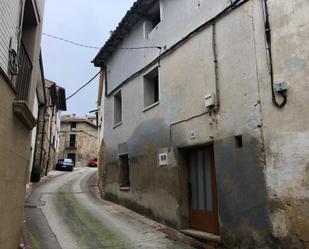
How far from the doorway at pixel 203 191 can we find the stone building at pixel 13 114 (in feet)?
12.0

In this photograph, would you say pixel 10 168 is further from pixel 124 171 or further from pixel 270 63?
pixel 124 171

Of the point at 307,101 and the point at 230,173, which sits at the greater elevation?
the point at 307,101

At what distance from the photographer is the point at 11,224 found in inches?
195

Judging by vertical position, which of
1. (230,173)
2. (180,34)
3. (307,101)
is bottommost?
(230,173)

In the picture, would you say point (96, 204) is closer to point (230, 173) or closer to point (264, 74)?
point (230, 173)

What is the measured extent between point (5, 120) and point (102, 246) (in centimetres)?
349

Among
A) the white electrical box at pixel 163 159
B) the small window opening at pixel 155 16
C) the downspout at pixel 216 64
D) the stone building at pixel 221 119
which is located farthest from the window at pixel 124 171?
the downspout at pixel 216 64

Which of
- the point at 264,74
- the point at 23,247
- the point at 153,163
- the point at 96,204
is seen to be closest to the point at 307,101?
the point at 264,74

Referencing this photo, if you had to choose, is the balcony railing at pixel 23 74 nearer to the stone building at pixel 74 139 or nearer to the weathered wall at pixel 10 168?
the weathered wall at pixel 10 168

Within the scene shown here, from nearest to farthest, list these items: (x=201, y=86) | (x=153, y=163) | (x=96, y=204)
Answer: (x=201, y=86) → (x=153, y=163) → (x=96, y=204)

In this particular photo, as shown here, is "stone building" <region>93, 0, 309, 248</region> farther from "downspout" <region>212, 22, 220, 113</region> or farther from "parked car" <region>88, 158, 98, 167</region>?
"parked car" <region>88, 158, 98, 167</region>

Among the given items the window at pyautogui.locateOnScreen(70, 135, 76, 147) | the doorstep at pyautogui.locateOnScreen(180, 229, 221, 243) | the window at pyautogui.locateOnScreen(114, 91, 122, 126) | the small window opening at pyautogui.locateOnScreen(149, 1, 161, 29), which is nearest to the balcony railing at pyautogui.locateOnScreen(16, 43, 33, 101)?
the doorstep at pyautogui.locateOnScreen(180, 229, 221, 243)

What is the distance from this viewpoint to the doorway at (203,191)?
22.8ft

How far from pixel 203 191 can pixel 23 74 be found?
4.34m
